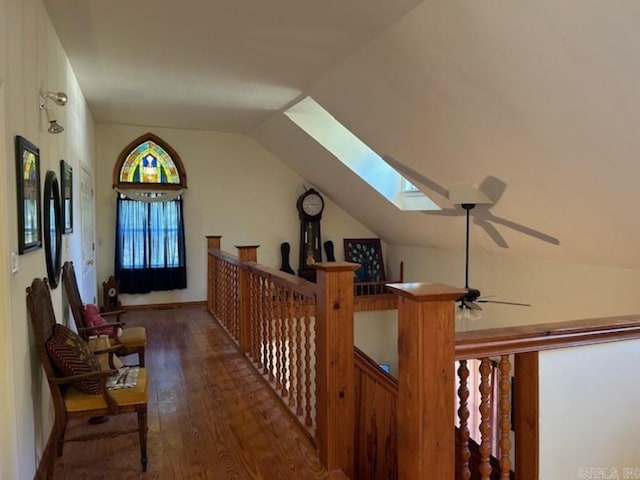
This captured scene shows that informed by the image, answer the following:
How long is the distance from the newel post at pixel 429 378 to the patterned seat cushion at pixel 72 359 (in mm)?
1640

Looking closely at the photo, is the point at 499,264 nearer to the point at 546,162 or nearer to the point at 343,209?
the point at 546,162

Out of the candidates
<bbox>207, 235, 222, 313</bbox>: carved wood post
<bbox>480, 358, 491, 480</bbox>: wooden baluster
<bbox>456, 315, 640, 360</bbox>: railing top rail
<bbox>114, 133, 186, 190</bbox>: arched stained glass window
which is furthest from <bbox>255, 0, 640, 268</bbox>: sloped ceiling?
<bbox>114, 133, 186, 190</bbox>: arched stained glass window

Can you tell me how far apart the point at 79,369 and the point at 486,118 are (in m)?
3.25

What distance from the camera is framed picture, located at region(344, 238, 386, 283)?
8.04 m

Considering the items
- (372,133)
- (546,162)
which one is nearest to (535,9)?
(546,162)

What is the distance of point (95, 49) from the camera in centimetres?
390

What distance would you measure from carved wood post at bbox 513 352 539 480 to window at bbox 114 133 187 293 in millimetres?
6072

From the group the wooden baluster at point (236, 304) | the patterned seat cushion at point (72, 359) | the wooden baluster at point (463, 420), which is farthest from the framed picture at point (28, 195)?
the wooden baluster at point (236, 304)

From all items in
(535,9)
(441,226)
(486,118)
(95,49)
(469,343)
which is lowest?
(469,343)

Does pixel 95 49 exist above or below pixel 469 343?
above

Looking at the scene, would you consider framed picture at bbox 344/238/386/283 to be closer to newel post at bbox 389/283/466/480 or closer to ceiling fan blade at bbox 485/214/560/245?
ceiling fan blade at bbox 485/214/560/245

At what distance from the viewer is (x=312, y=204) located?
7.81 m

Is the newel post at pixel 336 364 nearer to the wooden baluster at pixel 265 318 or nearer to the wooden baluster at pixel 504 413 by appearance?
the wooden baluster at pixel 504 413

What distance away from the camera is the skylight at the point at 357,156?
602 cm
